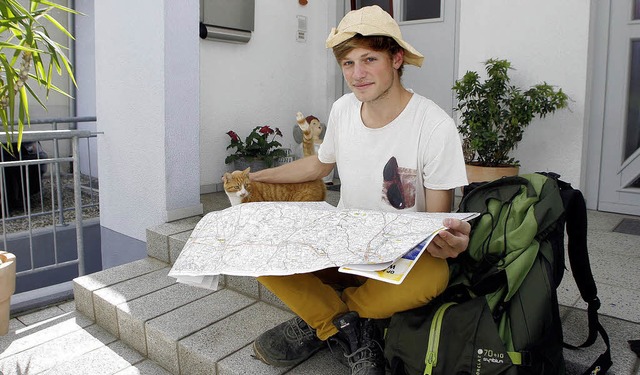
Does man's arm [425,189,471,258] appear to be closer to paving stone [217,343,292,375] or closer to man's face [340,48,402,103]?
man's face [340,48,402,103]

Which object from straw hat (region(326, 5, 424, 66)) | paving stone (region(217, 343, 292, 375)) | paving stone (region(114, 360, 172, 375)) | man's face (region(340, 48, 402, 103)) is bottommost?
paving stone (region(114, 360, 172, 375))

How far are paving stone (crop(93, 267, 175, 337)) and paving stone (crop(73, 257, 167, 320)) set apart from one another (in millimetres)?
47

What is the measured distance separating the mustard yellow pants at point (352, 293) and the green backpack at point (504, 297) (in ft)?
0.17

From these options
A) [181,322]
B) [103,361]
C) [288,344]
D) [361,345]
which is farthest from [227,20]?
[361,345]

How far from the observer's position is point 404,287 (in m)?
1.34

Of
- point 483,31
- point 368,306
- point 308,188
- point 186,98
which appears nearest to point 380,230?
point 368,306

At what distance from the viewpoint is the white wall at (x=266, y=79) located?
12.9 ft

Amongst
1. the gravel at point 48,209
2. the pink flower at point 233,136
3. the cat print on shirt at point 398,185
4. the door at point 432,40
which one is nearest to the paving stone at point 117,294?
the cat print on shirt at point 398,185

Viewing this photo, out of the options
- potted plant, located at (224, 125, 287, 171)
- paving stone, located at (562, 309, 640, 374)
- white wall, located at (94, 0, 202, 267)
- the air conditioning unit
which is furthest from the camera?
potted plant, located at (224, 125, 287, 171)

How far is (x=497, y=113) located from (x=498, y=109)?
30mm

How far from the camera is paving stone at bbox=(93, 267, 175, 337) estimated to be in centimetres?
220

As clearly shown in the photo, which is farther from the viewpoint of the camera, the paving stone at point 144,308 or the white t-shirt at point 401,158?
the paving stone at point 144,308

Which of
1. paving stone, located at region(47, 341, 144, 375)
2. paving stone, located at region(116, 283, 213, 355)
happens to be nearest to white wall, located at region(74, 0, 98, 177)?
paving stone, located at region(116, 283, 213, 355)

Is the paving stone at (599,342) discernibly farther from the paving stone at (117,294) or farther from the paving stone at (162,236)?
the paving stone at (162,236)
